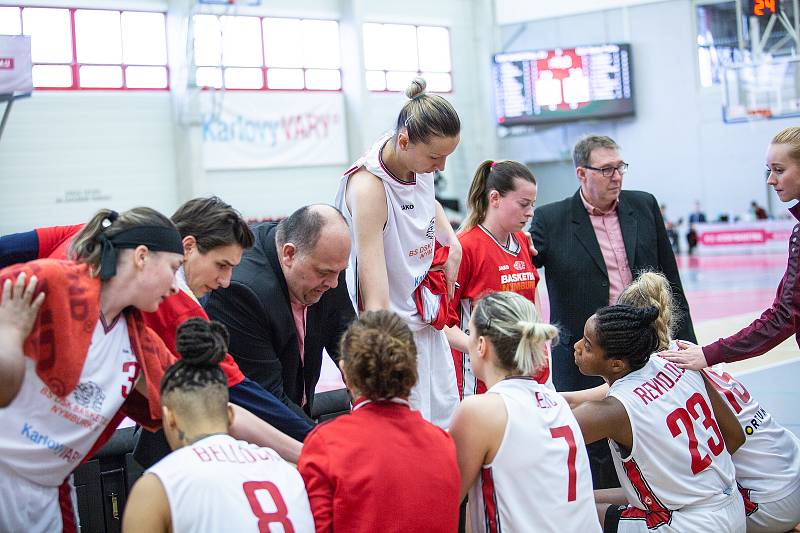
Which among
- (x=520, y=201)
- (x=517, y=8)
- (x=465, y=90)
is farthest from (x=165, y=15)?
(x=520, y=201)

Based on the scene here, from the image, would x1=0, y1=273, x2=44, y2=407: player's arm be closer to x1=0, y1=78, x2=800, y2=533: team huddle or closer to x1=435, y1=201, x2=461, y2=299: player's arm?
x1=0, y1=78, x2=800, y2=533: team huddle

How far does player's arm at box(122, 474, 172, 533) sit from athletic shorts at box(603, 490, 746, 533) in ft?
6.37

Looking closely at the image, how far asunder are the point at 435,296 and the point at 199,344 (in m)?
1.54

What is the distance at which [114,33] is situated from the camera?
67.3 ft

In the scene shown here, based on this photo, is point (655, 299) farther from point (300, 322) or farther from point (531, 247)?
point (300, 322)

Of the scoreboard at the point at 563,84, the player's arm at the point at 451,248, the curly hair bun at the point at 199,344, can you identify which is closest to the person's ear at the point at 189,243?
the curly hair bun at the point at 199,344

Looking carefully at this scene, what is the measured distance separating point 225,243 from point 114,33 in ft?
63.6

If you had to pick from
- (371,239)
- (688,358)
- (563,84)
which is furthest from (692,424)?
(563,84)

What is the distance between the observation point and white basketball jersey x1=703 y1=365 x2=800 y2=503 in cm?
373

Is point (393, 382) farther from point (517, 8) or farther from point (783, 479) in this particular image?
point (517, 8)

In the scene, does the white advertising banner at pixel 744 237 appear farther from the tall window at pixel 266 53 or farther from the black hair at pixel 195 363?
the black hair at pixel 195 363

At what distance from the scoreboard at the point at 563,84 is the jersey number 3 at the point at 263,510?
963 inches

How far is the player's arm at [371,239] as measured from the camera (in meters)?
3.44

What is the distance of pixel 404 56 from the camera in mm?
25531
